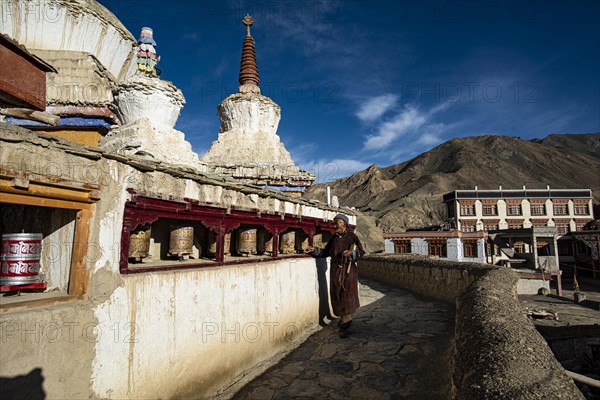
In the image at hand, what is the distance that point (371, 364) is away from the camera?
17.3 ft

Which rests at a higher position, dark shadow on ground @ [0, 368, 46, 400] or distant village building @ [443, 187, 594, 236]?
distant village building @ [443, 187, 594, 236]

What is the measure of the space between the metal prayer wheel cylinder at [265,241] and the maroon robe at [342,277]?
119 cm

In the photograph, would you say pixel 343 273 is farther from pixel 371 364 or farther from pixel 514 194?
pixel 514 194

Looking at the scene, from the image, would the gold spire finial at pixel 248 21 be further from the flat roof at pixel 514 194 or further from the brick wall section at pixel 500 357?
the flat roof at pixel 514 194

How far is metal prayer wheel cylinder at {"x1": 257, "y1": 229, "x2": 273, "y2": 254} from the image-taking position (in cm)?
674

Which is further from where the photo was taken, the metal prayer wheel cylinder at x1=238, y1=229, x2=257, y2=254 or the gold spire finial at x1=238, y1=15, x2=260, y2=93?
the gold spire finial at x1=238, y1=15, x2=260, y2=93

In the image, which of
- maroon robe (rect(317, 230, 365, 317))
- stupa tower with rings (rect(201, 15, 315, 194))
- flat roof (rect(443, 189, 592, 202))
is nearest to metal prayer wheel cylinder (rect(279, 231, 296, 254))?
maroon robe (rect(317, 230, 365, 317))

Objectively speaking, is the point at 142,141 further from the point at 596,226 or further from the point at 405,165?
the point at 405,165

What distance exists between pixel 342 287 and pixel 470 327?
9.75 ft

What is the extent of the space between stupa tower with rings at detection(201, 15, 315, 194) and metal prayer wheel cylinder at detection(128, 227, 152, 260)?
10.8 metres

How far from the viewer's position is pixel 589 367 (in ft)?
33.7

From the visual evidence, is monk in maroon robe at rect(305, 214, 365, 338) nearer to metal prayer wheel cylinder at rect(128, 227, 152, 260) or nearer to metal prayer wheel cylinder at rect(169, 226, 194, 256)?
metal prayer wheel cylinder at rect(169, 226, 194, 256)

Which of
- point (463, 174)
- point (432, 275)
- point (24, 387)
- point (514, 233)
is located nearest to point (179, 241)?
point (24, 387)

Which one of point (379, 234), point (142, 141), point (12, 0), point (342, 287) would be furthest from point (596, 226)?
point (12, 0)
